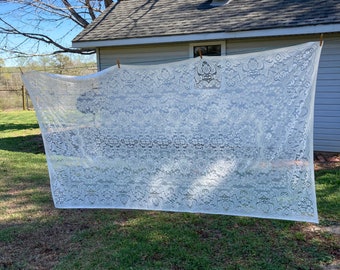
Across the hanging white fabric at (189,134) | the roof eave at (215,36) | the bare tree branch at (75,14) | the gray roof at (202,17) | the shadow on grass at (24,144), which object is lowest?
the shadow on grass at (24,144)

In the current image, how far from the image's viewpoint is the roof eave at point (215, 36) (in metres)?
5.67

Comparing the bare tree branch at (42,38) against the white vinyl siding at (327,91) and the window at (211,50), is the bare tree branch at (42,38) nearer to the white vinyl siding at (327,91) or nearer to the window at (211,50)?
the window at (211,50)

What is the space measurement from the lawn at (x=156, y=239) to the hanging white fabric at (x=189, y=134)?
24 centimetres

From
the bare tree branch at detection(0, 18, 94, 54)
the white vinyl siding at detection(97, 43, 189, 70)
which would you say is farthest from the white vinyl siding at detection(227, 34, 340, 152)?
the bare tree branch at detection(0, 18, 94, 54)

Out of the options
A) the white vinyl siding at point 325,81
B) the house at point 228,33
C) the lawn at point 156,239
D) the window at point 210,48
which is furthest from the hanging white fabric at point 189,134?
the window at point 210,48

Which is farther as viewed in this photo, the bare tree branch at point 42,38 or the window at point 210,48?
the bare tree branch at point 42,38

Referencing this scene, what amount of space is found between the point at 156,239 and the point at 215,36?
4.46 meters

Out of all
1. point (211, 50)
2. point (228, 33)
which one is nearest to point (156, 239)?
point (228, 33)

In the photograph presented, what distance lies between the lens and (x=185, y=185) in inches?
132

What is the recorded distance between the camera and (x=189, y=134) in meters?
3.30

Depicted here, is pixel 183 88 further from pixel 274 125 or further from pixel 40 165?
pixel 40 165

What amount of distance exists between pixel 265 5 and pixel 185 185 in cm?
513

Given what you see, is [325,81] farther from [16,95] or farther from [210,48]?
[16,95]

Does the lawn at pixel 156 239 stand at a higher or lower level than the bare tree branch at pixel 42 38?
lower
